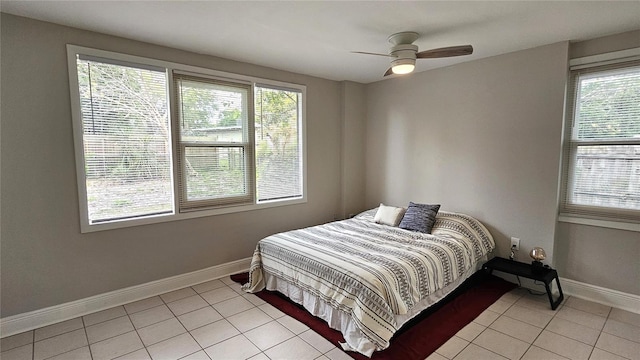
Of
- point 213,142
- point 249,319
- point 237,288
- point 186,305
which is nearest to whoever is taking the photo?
point 249,319

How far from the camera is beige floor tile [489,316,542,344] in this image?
7.70 feet

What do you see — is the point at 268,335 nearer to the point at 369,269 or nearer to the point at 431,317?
the point at 369,269

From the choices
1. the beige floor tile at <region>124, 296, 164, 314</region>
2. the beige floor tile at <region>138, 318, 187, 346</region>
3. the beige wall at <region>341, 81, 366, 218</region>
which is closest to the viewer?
the beige floor tile at <region>138, 318, 187, 346</region>

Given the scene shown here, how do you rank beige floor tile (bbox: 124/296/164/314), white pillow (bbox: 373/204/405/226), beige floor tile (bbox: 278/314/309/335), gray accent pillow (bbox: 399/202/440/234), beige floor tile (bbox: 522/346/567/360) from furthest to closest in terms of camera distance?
white pillow (bbox: 373/204/405/226) → gray accent pillow (bbox: 399/202/440/234) → beige floor tile (bbox: 124/296/164/314) → beige floor tile (bbox: 278/314/309/335) → beige floor tile (bbox: 522/346/567/360)

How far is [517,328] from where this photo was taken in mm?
2459

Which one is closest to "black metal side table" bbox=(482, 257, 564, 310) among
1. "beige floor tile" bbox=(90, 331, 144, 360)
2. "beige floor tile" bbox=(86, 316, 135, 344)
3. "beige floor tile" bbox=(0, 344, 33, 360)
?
"beige floor tile" bbox=(90, 331, 144, 360)

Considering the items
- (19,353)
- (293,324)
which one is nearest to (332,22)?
(293,324)

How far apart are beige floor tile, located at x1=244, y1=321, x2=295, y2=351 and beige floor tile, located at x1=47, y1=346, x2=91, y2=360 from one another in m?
1.09

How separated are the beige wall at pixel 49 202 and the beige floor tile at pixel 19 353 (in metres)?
0.34

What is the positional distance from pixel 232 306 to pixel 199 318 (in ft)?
1.00

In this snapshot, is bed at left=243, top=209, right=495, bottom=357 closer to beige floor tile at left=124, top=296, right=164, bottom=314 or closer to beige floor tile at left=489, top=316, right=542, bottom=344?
beige floor tile at left=489, top=316, right=542, bottom=344

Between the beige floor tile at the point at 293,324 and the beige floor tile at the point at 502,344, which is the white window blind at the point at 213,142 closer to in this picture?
the beige floor tile at the point at 293,324

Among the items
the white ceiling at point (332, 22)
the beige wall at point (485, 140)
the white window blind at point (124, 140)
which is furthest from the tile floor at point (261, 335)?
the white ceiling at point (332, 22)

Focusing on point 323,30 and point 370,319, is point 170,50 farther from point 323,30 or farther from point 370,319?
point 370,319
